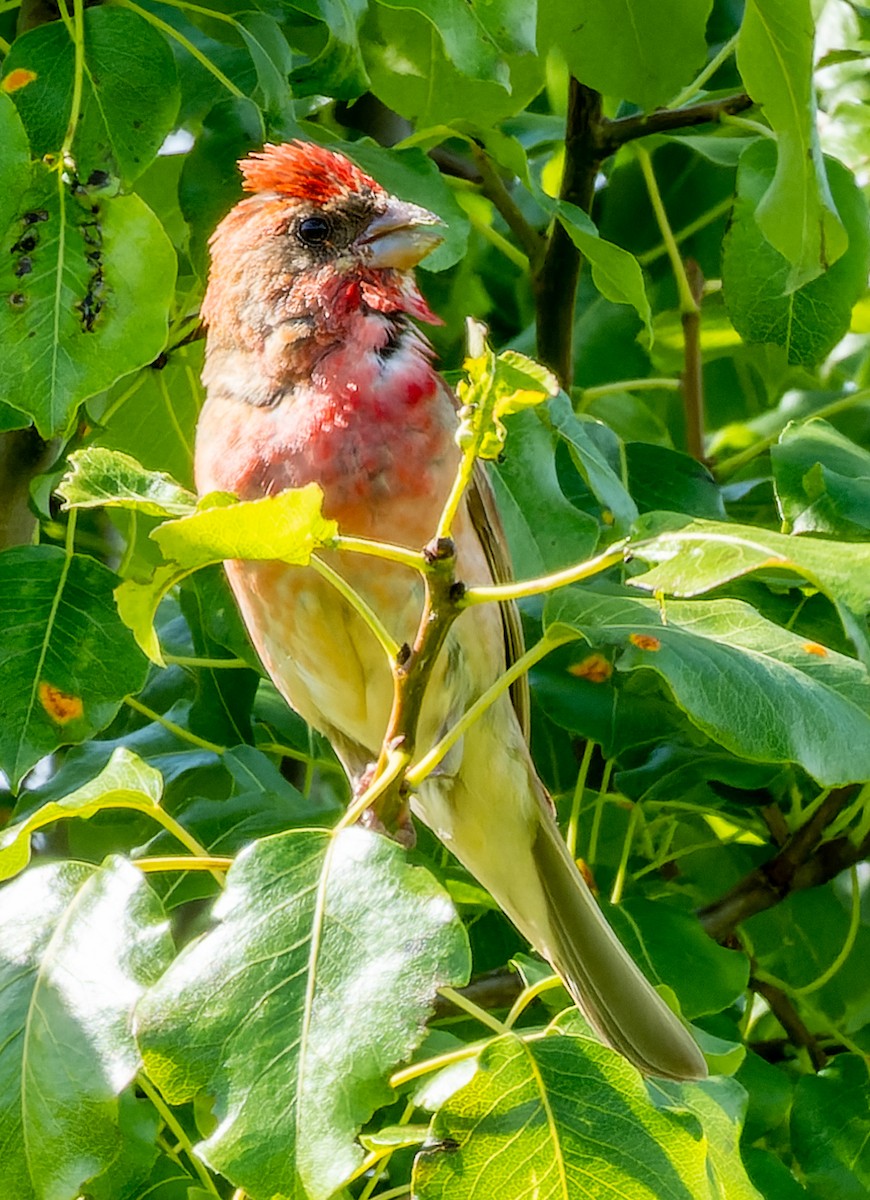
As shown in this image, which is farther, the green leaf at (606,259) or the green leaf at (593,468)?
the green leaf at (606,259)

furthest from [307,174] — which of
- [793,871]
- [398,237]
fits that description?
[793,871]

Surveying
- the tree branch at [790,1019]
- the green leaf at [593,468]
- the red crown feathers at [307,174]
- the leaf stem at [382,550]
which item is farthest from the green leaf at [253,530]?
the tree branch at [790,1019]

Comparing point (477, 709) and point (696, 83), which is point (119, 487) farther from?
point (696, 83)

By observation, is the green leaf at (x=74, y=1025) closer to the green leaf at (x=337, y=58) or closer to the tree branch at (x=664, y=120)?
the green leaf at (x=337, y=58)

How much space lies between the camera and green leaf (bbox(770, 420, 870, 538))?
278 centimetres

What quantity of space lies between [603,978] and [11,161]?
6.71 feet

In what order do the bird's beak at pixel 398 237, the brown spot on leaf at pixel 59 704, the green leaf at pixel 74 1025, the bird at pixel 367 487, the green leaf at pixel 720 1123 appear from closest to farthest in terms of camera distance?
the green leaf at pixel 74 1025 < the green leaf at pixel 720 1123 < the brown spot on leaf at pixel 59 704 < the bird at pixel 367 487 < the bird's beak at pixel 398 237

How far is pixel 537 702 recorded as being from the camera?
3350mm

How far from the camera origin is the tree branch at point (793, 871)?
11.2 feet

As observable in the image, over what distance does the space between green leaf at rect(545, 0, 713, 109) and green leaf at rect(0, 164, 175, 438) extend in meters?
1.12

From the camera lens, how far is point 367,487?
3141 mm

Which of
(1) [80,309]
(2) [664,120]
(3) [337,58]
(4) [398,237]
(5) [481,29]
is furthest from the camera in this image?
(2) [664,120]

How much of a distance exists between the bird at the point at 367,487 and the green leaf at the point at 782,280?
57 cm

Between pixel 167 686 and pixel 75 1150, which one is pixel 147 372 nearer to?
pixel 167 686
